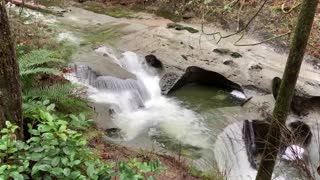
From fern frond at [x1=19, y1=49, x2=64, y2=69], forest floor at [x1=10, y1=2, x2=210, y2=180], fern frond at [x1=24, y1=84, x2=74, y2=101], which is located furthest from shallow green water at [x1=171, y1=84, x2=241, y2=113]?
fern frond at [x1=19, y1=49, x2=64, y2=69]

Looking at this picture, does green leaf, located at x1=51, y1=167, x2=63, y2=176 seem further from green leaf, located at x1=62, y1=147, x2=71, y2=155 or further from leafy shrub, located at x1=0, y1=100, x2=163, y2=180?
green leaf, located at x1=62, y1=147, x2=71, y2=155

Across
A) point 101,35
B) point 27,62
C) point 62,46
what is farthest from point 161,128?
point 101,35

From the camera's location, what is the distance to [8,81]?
3443mm

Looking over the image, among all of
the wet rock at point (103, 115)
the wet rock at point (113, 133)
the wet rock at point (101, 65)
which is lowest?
the wet rock at point (113, 133)

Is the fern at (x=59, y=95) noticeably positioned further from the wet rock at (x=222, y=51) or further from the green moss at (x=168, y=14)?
the green moss at (x=168, y=14)

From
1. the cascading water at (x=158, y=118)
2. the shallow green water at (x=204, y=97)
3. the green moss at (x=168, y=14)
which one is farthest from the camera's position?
the green moss at (x=168, y=14)

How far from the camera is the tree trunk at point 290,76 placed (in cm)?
493

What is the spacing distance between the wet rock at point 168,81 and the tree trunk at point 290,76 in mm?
5024

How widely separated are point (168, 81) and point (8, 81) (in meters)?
7.44

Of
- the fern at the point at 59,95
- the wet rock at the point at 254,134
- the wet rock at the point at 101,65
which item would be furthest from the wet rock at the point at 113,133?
the wet rock at the point at 254,134

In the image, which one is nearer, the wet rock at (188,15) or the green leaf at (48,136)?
the green leaf at (48,136)

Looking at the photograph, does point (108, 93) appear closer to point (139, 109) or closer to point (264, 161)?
point (139, 109)

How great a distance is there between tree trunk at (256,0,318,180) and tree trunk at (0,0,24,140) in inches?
113

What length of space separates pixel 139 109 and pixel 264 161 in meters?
4.61
